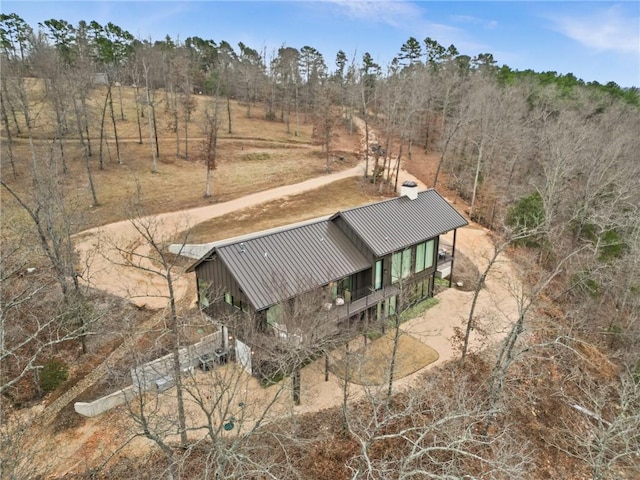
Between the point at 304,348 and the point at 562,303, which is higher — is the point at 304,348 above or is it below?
above

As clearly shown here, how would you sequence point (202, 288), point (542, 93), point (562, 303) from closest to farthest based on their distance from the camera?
point (202, 288) → point (562, 303) → point (542, 93)

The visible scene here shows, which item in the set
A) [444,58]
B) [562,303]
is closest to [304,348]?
[562,303]

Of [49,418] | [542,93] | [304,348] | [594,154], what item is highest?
[542,93]

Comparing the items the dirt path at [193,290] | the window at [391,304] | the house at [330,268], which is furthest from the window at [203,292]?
the window at [391,304]

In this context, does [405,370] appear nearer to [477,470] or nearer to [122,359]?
[477,470]

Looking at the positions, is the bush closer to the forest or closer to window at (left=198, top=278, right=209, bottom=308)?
the forest

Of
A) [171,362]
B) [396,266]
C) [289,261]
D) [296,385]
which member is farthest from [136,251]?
[396,266]

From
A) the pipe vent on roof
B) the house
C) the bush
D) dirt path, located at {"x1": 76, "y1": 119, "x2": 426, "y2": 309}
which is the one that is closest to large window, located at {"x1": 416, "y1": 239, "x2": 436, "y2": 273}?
the house
